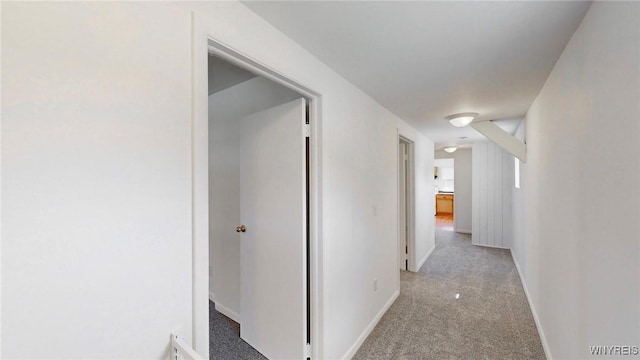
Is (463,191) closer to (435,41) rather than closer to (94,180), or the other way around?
(435,41)

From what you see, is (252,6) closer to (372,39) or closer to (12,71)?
(372,39)

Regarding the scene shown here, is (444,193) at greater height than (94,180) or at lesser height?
lesser

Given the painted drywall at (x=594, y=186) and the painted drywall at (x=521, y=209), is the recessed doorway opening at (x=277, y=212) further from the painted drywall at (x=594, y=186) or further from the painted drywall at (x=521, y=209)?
the painted drywall at (x=521, y=209)

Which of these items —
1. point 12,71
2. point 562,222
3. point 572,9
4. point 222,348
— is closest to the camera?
point 12,71

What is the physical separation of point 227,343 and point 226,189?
1.38 metres

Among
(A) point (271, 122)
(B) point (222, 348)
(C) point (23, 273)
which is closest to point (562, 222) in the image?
(A) point (271, 122)

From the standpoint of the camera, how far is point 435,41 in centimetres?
157

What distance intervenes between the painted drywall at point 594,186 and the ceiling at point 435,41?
0.56ft

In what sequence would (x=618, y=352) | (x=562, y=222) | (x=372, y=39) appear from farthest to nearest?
1. (x=562, y=222)
2. (x=372, y=39)
3. (x=618, y=352)

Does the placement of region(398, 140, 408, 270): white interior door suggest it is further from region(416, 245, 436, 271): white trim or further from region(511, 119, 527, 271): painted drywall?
region(511, 119, 527, 271): painted drywall

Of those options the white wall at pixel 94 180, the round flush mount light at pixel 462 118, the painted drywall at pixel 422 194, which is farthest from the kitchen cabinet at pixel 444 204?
the white wall at pixel 94 180

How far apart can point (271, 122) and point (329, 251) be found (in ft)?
3.38

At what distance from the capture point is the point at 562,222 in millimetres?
1721

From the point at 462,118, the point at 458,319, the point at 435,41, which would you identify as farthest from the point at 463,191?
the point at 435,41
